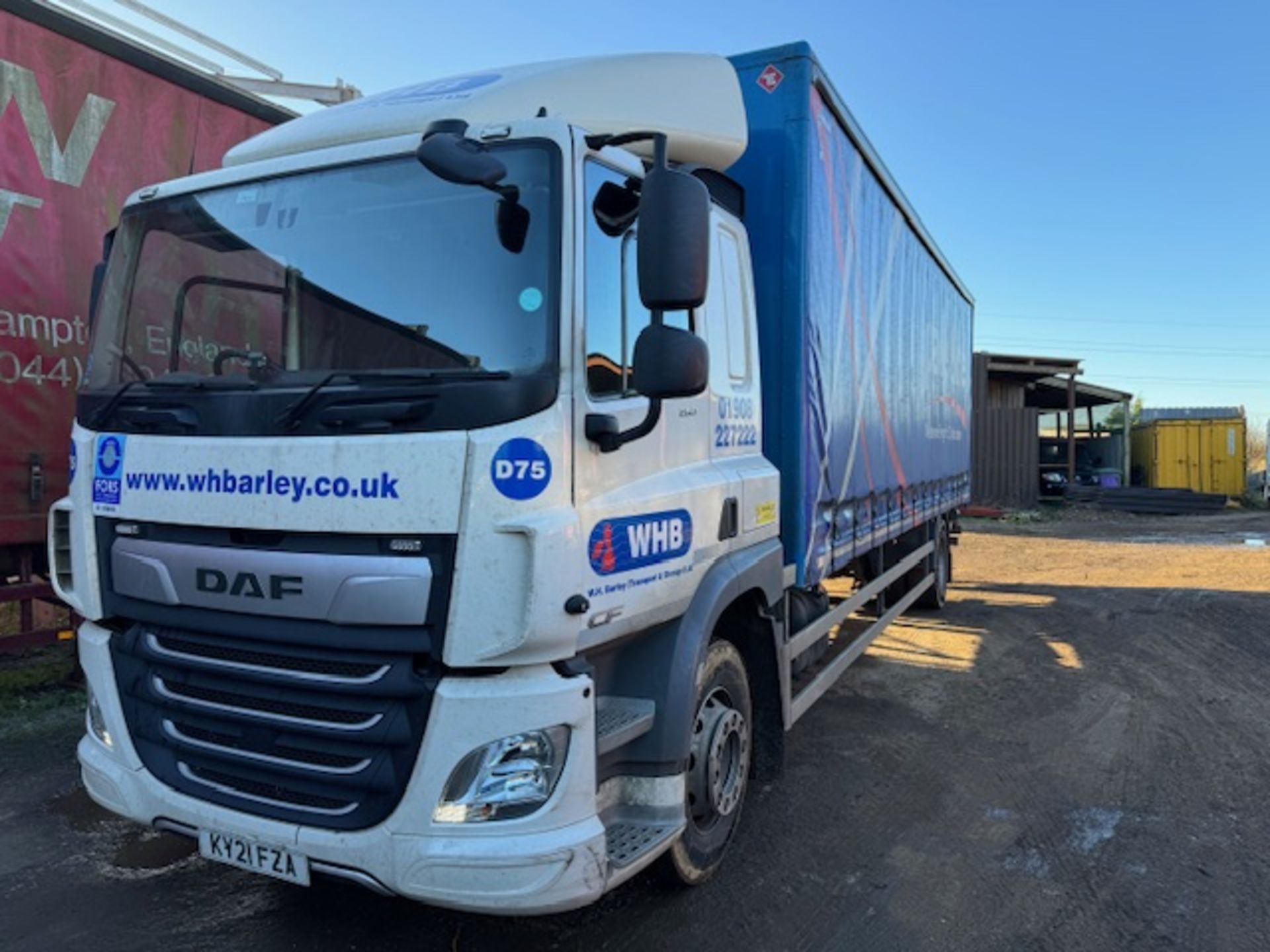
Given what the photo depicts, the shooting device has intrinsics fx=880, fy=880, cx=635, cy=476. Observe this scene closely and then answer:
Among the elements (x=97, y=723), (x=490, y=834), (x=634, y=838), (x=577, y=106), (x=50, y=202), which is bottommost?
(x=634, y=838)

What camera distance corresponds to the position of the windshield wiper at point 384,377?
246 centimetres

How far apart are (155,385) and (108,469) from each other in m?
0.31

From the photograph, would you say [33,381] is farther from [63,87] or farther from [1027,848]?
[1027,848]

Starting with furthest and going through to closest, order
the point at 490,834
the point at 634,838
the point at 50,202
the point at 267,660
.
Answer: the point at 50,202
the point at 634,838
the point at 267,660
the point at 490,834

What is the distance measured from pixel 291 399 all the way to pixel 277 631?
67 cm

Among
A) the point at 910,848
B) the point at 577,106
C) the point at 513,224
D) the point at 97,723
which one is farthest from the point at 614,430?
the point at 910,848

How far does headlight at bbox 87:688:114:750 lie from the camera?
2928mm

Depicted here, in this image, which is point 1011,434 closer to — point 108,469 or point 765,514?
point 765,514

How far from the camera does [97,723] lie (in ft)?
9.84

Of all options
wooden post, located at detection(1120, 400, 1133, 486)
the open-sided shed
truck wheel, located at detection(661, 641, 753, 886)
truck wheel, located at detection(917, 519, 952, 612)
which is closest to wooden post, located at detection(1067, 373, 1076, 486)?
the open-sided shed

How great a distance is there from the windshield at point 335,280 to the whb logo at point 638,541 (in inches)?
21.4

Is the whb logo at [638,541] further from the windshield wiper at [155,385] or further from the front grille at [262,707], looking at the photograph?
the windshield wiper at [155,385]

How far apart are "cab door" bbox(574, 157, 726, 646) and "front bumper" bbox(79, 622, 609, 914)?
28cm

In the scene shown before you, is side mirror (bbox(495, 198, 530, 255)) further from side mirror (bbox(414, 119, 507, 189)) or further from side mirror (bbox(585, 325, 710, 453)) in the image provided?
side mirror (bbox(585, 325, 710, 453))
